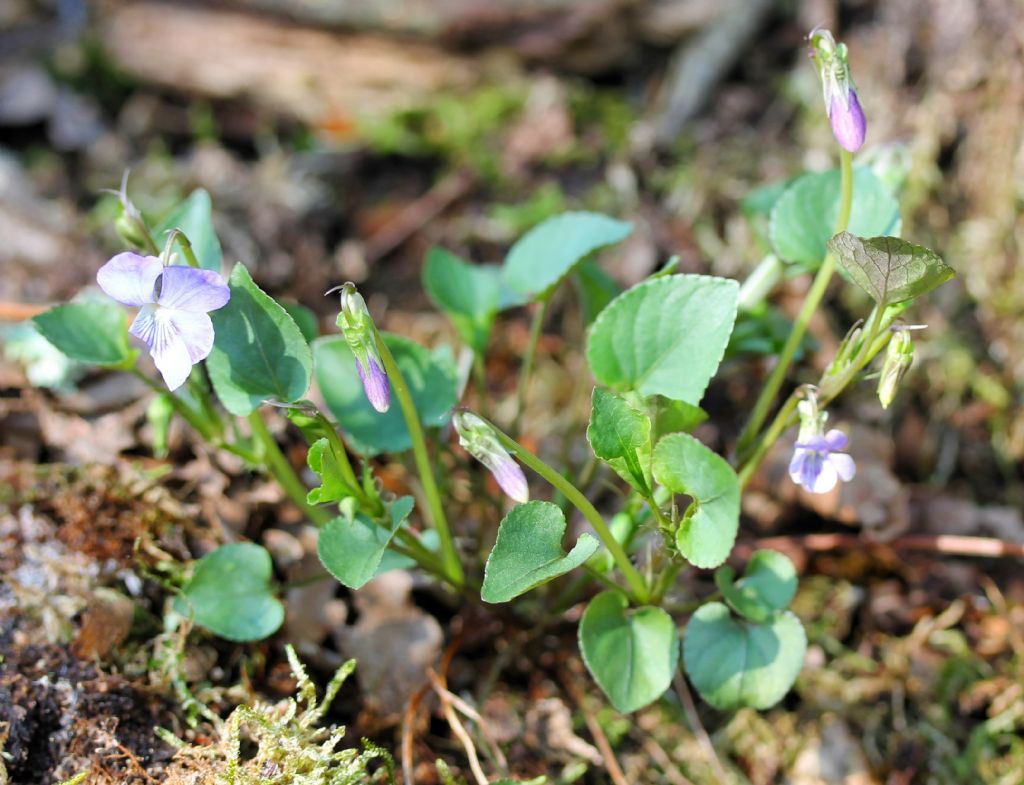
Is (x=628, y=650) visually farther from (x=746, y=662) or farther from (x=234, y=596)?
(x=234, y=596)

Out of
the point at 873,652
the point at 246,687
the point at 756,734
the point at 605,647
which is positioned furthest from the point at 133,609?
the point at 873,652

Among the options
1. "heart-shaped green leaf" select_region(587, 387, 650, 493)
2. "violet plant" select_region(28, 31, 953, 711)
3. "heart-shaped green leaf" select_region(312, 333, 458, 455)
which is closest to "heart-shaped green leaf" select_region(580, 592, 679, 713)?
"violet plant" select_region(28, 31, 953, 711)

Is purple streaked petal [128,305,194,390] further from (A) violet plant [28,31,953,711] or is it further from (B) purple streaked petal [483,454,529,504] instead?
(B) purple streaked petal [483,454,529,504]

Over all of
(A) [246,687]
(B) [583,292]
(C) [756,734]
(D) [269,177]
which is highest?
(B) [583,292]

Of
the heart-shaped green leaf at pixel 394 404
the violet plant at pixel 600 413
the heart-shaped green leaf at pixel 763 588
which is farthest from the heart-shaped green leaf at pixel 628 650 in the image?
the heart-shaped green leaf at pixel 394 404

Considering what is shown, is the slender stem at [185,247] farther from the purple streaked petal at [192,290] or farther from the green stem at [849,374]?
the green stem at [849,374]

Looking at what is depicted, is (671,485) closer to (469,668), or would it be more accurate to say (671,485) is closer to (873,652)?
(469,668)
